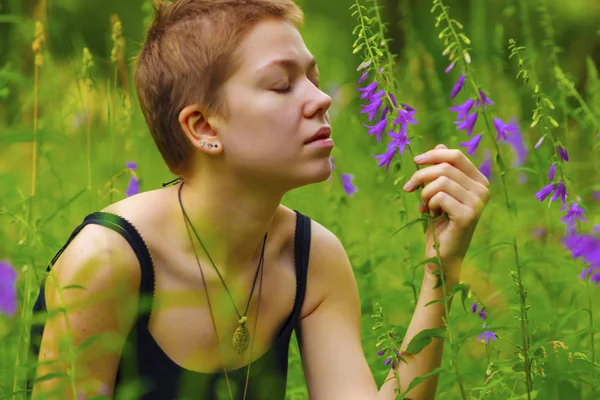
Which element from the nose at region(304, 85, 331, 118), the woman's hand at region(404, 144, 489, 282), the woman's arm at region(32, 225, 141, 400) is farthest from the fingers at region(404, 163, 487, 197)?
the woman's arm at region(32, 225, 141, 400)

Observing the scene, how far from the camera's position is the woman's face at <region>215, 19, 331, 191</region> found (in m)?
1.92

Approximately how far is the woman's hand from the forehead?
0.36 meters

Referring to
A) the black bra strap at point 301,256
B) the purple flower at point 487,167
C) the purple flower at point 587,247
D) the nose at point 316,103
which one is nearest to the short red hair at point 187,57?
the nose at point 316,103

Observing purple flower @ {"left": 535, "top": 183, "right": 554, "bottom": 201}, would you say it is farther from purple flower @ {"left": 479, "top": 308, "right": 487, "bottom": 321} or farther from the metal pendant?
the metal pendant

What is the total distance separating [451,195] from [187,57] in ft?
2.15

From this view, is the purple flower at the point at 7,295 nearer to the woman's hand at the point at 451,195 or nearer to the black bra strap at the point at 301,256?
the woman's hand at the point at 451,195

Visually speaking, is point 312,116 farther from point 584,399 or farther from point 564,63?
point 564,63

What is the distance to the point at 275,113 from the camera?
193cm

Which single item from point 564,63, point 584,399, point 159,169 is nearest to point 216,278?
point 584,399

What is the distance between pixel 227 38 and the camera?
204 cm

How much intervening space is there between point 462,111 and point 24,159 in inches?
151

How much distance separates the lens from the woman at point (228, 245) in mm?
1930

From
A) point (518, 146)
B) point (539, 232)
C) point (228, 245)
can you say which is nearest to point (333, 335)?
point (228, 245)

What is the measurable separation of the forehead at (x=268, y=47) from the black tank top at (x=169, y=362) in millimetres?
428
